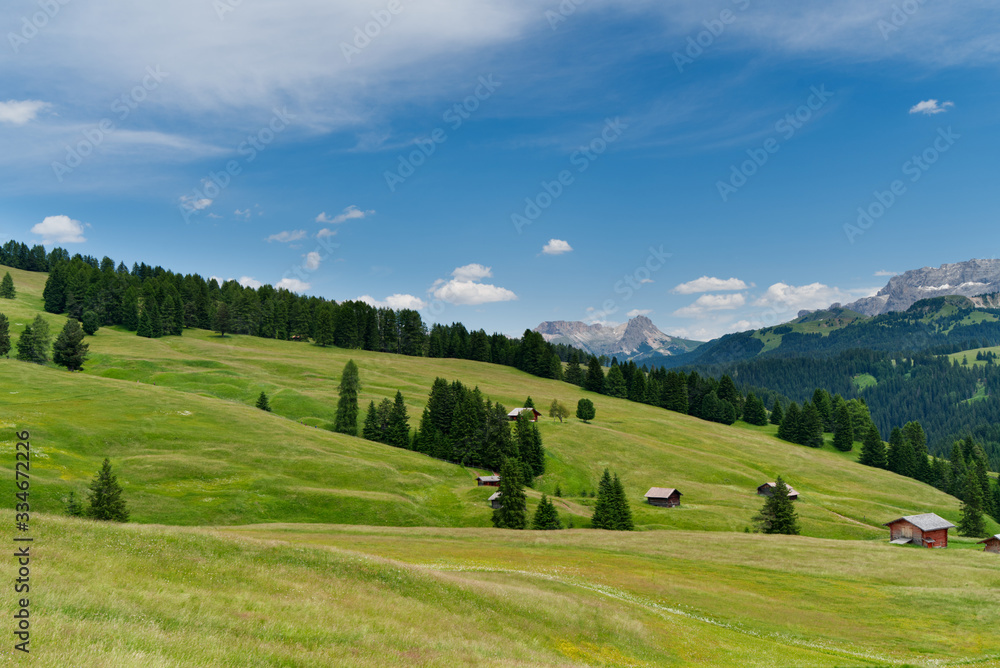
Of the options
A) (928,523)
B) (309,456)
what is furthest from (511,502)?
(928,523)

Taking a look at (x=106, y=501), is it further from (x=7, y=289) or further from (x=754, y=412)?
(x=7, y=289)

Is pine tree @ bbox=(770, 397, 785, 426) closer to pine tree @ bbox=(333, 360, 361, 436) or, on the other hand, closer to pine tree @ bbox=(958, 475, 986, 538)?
pine tree @ bbox=(958, 475, 986, 538)

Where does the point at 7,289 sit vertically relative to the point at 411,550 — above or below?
above

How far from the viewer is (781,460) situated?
13200 centimetres

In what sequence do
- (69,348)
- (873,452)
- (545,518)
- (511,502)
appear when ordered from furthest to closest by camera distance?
(873,452) → (69,348) → (511,502) → (545,518)

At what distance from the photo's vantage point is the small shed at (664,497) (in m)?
95.6

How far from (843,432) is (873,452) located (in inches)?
502

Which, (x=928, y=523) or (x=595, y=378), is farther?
(x=595, y=378)

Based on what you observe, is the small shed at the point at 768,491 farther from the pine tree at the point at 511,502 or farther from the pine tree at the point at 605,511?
the pine tree at the point at 511,502

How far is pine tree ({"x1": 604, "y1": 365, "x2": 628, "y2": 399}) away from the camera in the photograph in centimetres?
19225

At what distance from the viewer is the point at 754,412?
18600 cm

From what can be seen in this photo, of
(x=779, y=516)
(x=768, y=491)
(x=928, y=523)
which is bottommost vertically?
(x=768, y=491)

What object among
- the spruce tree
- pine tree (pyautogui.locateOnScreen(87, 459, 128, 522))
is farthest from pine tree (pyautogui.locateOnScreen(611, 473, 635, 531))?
pine tree (pyautogui.locateOnScreen(87, 459, 128, 522))

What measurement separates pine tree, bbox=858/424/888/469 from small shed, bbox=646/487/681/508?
9243 centimetres
